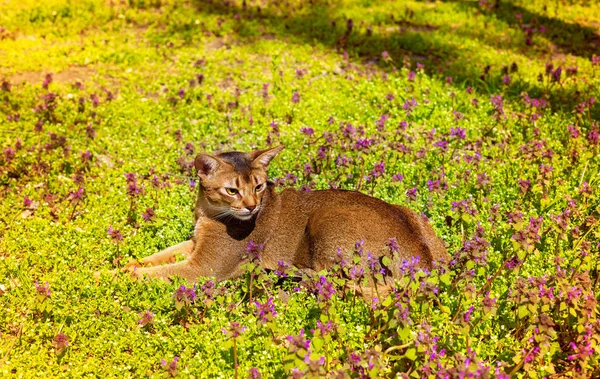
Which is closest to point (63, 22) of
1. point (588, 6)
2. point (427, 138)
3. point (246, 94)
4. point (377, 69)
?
point (246, 94)

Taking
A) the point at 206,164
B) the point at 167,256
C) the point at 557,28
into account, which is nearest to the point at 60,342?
the point at 167,256

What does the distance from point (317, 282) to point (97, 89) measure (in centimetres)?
648

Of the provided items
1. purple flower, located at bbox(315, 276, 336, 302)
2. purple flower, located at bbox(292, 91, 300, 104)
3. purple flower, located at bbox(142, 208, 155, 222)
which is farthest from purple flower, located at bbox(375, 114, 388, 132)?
purple flower, located at bbox(315, 276, 336, 302)

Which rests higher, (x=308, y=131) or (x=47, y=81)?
(x=308, y=131)

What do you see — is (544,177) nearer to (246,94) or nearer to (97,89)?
(246,94)

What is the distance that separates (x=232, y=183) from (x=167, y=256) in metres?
1.20

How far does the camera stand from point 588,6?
1354 cm

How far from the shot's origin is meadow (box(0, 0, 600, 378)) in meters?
5.25

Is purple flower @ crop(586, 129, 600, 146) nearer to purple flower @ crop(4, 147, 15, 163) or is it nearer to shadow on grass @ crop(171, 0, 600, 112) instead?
shadow on grass @ crop(171, 0, 600, 112)

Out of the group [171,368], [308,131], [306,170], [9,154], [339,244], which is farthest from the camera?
[308,131]

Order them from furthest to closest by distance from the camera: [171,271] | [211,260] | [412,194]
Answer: [412,194]
[211,260]
[171,271]

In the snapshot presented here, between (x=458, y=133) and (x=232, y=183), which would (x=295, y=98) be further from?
(x=232, y=183)

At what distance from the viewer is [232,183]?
6516mm

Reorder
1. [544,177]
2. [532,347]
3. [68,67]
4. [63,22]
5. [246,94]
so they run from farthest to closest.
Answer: [63,22], [68,67], [246,94], [544,177], [532,347]
